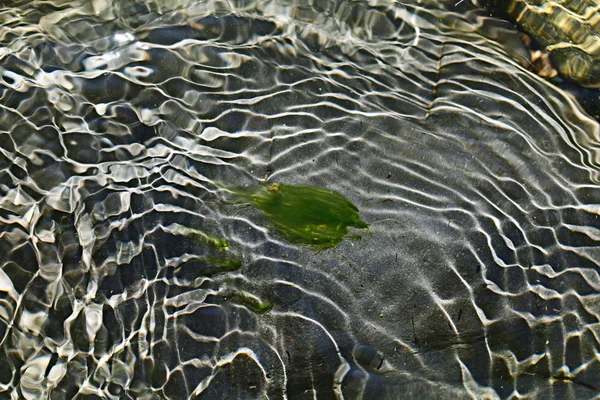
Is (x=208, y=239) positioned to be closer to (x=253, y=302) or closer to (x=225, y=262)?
(x=225, y=262)

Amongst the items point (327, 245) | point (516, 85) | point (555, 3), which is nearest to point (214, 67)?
point (327, 245)

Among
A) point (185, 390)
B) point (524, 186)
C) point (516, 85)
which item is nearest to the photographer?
point (185, 390)

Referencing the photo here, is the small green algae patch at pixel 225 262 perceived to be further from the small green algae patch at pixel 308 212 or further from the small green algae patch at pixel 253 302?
the small green algae patch at pixel 308 212

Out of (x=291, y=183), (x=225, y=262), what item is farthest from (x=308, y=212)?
(x=225, y=262)

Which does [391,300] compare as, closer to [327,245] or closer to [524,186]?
[327,245]

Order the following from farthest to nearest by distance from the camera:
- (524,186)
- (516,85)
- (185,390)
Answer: (516,85) < (524,186) < (185,390)

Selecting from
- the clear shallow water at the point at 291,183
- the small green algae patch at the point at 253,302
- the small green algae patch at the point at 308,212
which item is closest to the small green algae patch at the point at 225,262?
the clear shallow water at the point at 291,183
